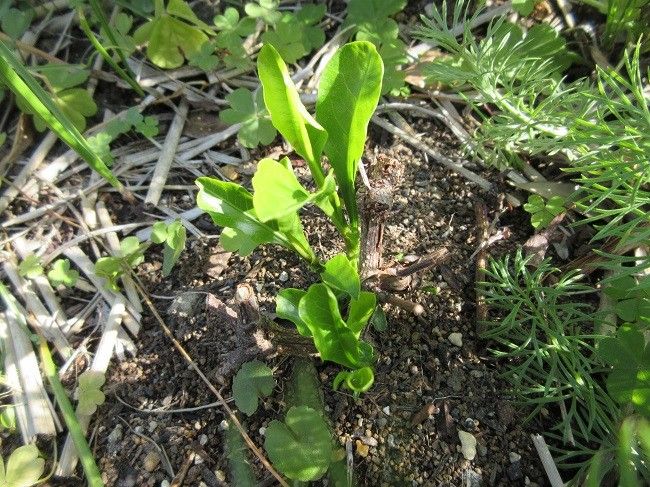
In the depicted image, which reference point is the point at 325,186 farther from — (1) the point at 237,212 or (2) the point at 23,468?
(2) the point at 23,468

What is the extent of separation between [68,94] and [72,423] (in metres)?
0.91

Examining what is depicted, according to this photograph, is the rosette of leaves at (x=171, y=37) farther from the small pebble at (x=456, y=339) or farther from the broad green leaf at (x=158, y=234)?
the small pebble at (x=456, y=339)

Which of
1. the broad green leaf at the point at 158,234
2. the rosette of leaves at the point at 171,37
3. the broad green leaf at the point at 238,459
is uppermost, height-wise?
the rosette of leaves at the point at 171,37

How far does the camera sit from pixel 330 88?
1.05 m

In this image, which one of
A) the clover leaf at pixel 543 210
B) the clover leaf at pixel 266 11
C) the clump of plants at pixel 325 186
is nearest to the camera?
the clump of plants at pixel 325 186

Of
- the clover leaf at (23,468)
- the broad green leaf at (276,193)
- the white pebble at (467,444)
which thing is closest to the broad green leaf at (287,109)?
the broad green leaf at (276,193)

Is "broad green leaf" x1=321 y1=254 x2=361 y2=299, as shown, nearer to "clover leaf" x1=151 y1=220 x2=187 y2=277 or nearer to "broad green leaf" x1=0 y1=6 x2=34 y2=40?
"clover leaf" x1=151 y1=220 x2=187 y2=277

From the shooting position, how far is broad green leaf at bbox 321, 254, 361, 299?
104 cm

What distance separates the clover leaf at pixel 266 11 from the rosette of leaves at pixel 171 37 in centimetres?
13

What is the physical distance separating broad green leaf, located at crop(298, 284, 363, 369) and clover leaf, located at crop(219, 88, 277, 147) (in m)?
0.61

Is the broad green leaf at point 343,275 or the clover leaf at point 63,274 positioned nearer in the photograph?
the broad green leaf at point 343,275

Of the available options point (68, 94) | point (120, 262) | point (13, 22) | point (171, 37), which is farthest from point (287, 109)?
point (13, 22)

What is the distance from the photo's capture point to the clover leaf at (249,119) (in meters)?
1.52

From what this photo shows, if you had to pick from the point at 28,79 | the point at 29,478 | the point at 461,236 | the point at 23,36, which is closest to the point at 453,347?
the point at 461,236
